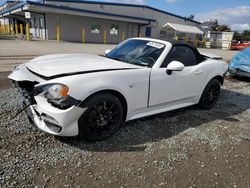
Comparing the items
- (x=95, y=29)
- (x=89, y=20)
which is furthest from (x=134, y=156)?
(x=95, y=29)

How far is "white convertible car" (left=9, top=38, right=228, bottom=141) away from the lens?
265 centimetres

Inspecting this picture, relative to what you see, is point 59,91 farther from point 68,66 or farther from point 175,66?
point 175,66

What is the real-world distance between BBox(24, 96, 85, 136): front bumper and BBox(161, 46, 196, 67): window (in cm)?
171

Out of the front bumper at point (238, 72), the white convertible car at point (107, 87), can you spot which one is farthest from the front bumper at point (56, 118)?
the front bumper at point (238, 72)

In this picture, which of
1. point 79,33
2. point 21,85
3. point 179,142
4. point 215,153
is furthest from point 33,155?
point 79,33

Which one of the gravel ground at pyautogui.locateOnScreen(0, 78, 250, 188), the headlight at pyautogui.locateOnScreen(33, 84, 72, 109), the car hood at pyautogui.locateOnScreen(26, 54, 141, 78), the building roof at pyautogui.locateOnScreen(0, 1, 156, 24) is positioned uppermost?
the building roof at pyautogui.locateOnScreen(0, 1, 156, 24)

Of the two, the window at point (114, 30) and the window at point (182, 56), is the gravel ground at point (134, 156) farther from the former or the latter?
the window at point (114, 30)

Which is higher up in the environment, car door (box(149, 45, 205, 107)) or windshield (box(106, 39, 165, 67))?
windshield (box(106, 39, 165, 67))

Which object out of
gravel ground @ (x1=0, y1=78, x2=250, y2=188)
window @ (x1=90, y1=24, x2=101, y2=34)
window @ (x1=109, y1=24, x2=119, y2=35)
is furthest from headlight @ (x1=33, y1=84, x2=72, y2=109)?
window @ (x1=109, y1=24, x2=119, y2=35)

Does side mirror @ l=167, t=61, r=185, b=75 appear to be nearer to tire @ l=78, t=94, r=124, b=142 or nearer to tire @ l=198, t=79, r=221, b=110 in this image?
tire @ l=78, t=94, r=124, b=142

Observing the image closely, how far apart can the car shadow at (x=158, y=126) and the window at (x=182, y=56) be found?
101 cm

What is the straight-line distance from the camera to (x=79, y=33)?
25.1 m

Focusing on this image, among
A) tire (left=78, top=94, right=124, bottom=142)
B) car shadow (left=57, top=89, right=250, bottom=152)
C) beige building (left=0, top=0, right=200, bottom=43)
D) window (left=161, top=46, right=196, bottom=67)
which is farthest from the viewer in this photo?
beige building (left=0, top=0, right=200, bottom=43)

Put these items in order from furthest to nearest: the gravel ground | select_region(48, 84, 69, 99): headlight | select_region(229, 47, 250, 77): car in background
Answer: select_region(229, 47, 250, 77): car in background
select_region(48, 84, 69, 99): headlight
the gravel ground
